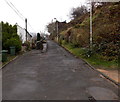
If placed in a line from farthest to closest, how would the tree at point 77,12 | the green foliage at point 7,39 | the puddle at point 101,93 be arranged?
the tree at point 77,12 → the green foliage at point 7,39 → the puddle at point 101,93

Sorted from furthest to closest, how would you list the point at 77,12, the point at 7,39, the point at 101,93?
1. the point at 77,12
2. the point at 7,39
3. the point at 101,93

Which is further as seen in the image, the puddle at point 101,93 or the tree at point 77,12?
the tree at point 77,12

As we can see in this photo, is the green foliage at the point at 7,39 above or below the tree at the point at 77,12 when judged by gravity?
below

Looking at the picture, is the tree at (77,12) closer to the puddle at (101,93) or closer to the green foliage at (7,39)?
the green foliage at (7,39)

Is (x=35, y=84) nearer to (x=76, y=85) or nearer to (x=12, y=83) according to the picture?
(x=12, y=83)

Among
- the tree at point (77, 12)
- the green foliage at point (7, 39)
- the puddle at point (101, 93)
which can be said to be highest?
the tree at point (77, 12)

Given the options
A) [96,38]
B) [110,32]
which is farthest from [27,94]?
[96,38]

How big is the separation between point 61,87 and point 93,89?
1.35 meters

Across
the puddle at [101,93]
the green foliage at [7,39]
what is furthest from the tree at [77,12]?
the puddle at [101,93]

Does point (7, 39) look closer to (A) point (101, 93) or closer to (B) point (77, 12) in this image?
(A) point (101, 93)

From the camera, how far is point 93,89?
644 cm

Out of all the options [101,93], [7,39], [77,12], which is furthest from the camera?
[77,12]

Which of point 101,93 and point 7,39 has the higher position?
point 7,39

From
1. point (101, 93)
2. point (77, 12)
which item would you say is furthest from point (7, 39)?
point (77, 12)
